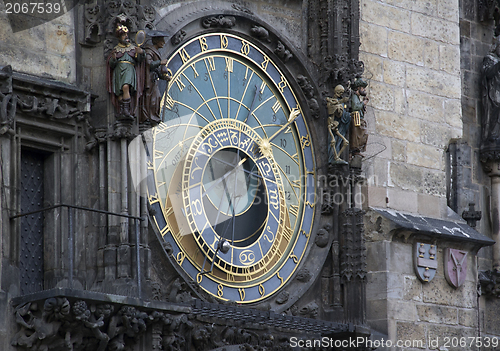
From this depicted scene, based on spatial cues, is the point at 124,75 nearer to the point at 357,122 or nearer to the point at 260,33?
the point at 260,33

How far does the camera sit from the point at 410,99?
13242mm

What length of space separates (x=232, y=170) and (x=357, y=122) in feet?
5.01

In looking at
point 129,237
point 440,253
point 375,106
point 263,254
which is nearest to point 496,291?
point 440,253

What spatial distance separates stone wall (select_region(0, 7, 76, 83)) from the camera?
33.5ft

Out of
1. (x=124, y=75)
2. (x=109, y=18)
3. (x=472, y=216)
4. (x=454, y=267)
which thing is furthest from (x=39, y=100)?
(x=472, y=216)

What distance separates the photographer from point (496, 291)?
46.3 feet

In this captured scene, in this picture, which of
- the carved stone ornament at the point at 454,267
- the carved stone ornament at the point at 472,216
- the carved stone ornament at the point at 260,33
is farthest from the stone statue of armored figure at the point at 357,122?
the carved stone ornament at the point at 472,216

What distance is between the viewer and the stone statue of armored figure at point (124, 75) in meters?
10.5

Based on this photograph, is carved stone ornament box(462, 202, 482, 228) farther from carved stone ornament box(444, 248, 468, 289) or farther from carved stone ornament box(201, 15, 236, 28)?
carved stone ornament box(201, 15, 236, 28)

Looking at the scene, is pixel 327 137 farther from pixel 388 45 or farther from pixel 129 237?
pixel 129 237

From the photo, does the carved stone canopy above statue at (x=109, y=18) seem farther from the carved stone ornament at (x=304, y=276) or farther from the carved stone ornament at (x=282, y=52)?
the carved stone ornament at (x=304, y=276)

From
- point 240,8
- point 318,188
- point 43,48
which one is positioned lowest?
point 318,188

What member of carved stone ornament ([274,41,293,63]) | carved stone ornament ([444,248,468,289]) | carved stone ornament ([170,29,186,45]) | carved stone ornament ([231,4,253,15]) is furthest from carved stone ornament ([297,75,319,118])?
carved stone ornament ([444,248,468,289])

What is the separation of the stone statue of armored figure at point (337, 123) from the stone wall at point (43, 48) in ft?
9.72
